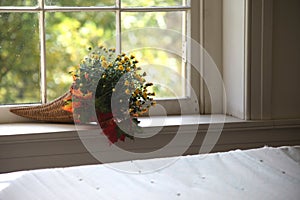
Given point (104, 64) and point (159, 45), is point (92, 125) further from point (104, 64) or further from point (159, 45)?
point (159, 45)

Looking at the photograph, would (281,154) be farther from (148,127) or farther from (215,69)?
(215,69)

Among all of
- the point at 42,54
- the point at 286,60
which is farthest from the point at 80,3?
the point at 286,60

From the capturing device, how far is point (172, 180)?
1.41 meters

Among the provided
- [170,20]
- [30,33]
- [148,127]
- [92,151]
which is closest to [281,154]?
[148,127]

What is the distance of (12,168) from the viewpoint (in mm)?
1999

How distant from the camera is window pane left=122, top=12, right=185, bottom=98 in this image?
2.30m

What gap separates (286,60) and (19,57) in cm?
111

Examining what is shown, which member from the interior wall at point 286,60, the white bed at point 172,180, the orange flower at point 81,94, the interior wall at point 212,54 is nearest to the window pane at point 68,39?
the orange flower at point 81,94

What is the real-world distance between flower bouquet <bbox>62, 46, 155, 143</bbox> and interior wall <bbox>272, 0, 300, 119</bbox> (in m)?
0.60

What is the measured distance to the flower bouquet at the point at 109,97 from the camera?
1.99 metres

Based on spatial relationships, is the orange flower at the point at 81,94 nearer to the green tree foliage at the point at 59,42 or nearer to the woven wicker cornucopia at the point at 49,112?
the woven wicker cornucopia at the point at 49,112

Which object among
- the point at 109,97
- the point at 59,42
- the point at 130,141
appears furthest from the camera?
the point at 59,42

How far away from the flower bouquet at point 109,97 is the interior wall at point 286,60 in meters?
0.60

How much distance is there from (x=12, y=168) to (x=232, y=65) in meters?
1.01
